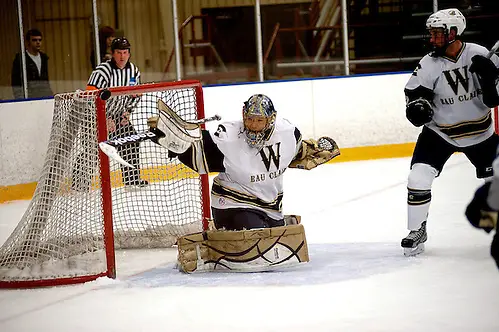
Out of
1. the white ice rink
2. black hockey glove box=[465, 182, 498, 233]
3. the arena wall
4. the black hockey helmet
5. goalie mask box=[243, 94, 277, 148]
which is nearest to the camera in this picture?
black hockey glove box=[465, 182, 498, 233]

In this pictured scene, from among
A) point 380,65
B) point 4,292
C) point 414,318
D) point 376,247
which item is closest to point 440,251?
point 376,247

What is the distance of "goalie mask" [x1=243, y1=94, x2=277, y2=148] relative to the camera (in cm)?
436

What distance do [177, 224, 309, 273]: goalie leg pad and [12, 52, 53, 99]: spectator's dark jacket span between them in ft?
11.8

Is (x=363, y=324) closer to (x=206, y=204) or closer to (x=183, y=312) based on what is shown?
(x=183, y=312)

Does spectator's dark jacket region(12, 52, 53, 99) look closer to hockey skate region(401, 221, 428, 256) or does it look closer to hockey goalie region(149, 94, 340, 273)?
hockey goalie region(149, 94, 340, 273)

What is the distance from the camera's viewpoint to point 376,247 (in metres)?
4.93

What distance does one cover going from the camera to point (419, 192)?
462cm

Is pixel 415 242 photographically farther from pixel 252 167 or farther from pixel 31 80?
pixel 31 80

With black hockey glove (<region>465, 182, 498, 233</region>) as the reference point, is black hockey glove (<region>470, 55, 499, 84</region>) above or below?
above

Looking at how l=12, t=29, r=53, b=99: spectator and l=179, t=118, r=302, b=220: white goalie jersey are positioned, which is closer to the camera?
l=179, t=118, r=302, b=220: white goalie jersey

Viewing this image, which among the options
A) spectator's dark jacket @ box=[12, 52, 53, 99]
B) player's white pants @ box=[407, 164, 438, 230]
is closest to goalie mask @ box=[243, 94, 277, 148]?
player's white pants @ box=[407, 164, 438, 230]

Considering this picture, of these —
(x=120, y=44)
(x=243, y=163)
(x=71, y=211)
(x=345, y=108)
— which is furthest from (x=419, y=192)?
(x=345, y=108)

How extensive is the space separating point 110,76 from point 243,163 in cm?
290

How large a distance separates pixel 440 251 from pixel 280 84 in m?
3.91
